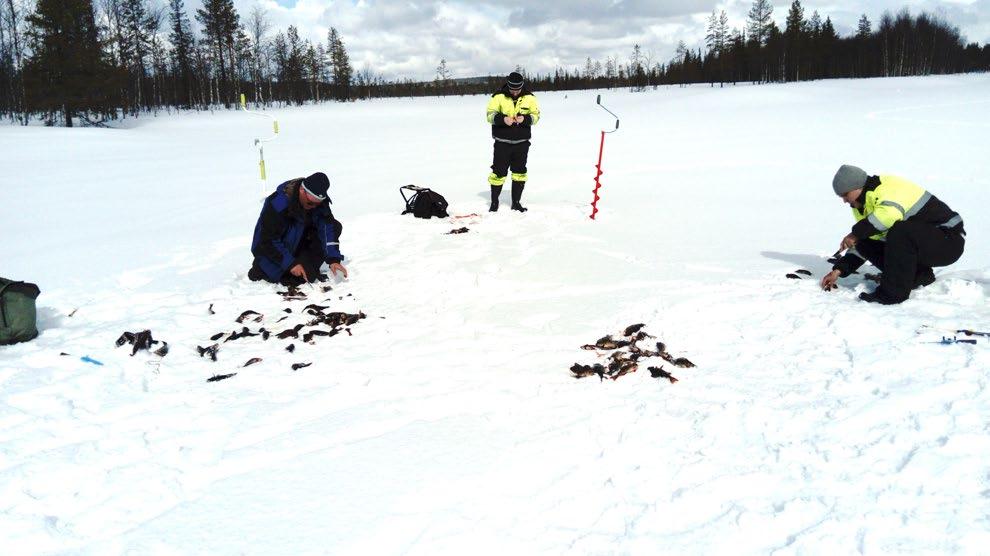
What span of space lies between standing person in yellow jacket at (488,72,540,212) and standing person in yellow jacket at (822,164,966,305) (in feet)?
15.4

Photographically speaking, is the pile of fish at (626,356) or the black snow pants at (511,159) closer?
the pile of fish at (626,356)

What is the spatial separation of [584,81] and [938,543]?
85.1 meters

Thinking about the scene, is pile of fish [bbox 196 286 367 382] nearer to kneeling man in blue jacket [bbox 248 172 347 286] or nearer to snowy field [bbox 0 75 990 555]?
snowy field [bbox 0 75 990 555]

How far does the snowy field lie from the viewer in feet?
7.89

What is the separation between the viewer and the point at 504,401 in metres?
3.45

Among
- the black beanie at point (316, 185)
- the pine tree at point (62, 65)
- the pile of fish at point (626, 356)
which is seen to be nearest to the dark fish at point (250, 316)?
the black beanie at point (316, 185)

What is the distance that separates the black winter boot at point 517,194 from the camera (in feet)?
28.4

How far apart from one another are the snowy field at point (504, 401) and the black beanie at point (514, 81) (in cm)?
178

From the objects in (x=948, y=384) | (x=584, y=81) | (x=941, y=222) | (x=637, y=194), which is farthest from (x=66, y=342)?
(x=584, y=81)

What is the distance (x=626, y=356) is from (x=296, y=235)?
3410 mm

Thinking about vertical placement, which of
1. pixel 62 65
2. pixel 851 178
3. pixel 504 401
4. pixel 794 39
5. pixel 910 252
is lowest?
pixel 504 401

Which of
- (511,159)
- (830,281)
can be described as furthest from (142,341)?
(511,159)

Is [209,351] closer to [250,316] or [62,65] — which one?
[250,316]

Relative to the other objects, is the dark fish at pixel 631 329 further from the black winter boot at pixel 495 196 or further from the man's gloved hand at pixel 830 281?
the black winter boot at pixel 495 196
